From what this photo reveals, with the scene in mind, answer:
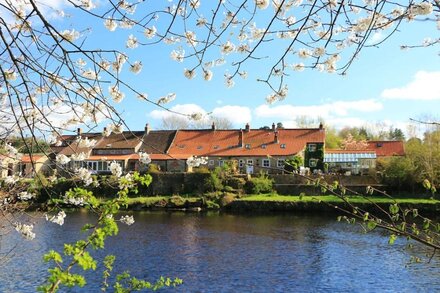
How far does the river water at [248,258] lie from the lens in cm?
1483

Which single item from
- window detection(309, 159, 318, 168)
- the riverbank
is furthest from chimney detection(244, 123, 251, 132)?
the riverbank

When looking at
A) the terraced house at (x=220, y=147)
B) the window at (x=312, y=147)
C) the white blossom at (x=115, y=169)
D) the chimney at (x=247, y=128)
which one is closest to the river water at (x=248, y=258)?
the white blossom at (x=115, y=169)

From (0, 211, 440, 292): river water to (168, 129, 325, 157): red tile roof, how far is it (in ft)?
65.2

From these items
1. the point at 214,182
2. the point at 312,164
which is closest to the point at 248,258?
the point at 214,182

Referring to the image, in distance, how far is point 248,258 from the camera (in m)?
18.8

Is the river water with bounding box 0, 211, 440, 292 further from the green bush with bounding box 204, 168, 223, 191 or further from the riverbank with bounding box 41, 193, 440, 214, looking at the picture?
the green bush with bounding box 204, 168, 223, 191

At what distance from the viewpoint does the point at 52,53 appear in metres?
3.02

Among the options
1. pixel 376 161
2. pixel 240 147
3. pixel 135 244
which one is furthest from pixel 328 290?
pixel 240 147

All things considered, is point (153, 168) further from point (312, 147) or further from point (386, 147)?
point (386, 147)

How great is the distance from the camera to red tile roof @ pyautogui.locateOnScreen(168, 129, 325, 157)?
159 ft

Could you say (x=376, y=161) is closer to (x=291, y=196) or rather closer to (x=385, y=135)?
(x=291, y=196)

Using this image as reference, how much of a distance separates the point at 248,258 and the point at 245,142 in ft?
105

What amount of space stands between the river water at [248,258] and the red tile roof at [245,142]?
19865 mm

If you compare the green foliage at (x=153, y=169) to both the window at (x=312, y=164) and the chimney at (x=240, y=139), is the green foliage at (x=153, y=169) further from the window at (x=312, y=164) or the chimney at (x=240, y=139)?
the window at (x=312, y=164)
